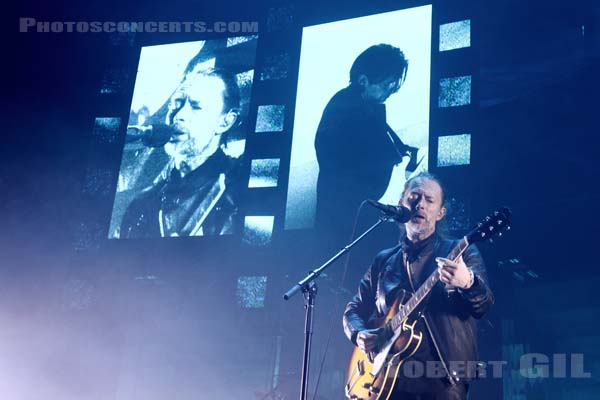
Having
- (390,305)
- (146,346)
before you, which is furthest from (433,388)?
(146,346)

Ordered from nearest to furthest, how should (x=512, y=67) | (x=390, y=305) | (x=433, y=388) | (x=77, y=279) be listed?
(x=433, y=388) < (x=390, y=305) < (x=512, y=67) < (x=77, y=279)

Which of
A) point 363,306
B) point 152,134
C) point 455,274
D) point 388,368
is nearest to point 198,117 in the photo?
point 152,134

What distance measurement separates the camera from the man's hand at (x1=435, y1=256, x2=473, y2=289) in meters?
3.36

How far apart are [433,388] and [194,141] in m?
4.93

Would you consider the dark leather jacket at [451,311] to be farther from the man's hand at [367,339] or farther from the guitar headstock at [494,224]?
the guitar headstock at [494,224]

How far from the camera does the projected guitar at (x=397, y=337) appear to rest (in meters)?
3.56

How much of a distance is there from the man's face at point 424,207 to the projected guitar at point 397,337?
0.38m

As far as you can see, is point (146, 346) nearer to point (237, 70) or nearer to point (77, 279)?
point (77, 279)

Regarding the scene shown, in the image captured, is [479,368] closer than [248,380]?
Yes

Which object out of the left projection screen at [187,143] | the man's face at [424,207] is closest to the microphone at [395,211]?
the man's face at [424,207]

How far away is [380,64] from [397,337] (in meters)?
3.96

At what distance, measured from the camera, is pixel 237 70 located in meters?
7.94

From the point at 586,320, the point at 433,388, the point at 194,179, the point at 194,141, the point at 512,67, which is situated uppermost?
the point at 512,67

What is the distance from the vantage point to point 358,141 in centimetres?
676
